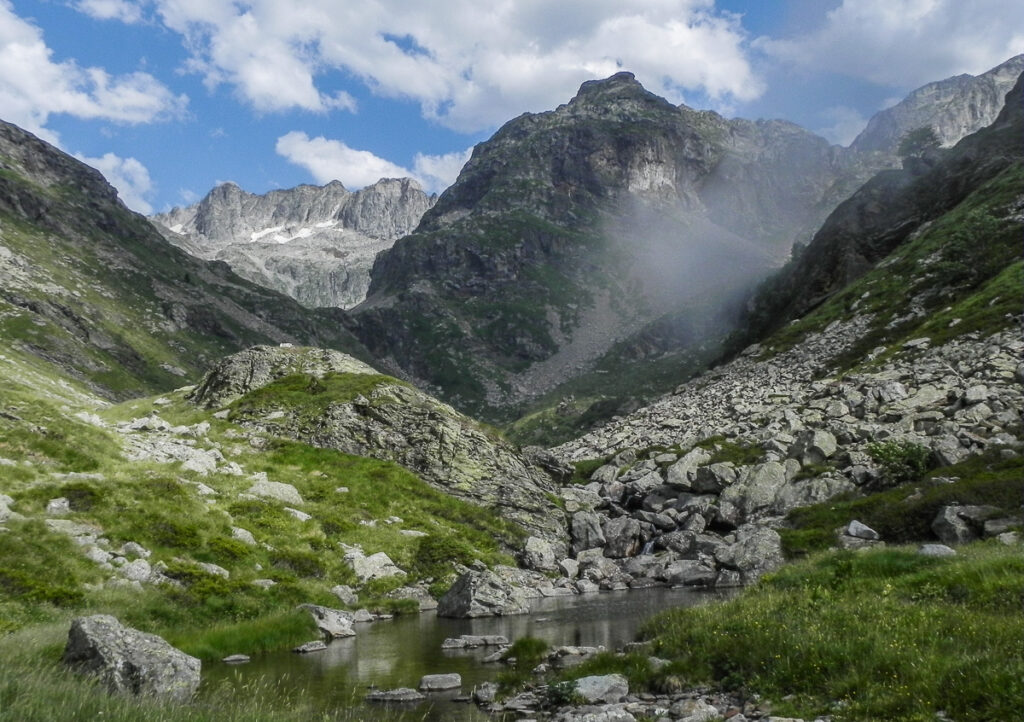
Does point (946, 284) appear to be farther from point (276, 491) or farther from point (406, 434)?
point (276, 491)

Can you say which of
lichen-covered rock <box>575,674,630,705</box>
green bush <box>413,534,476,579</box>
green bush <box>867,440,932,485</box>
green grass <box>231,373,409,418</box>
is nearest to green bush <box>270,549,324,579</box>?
green bush <box>413,534,476,579</box>

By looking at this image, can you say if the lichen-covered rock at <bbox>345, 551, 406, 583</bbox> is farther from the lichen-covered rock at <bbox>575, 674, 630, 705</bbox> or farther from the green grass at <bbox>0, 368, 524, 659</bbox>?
the lichen-covered rock at <bbox>575, 674, 630, 705</bbox>

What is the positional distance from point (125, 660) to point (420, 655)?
1141 cm

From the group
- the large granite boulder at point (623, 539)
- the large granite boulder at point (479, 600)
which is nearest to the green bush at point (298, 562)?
the large granite boulder at point (479, 600)

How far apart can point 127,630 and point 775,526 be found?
139ft

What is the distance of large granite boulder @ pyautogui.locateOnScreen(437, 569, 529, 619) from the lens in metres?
32.9

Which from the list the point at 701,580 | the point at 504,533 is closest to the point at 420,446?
the point at 504,533

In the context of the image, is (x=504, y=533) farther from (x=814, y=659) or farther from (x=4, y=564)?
(x=814, y=659)

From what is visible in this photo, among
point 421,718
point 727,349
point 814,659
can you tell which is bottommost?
point 421,718

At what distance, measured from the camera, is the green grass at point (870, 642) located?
11461mm

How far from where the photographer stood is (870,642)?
1402 cm

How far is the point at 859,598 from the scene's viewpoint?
17.8 metres

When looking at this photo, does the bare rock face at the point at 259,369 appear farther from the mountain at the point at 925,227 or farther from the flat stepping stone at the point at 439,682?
the mountain at the point at 925,227

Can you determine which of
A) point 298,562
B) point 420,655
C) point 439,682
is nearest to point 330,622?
point 420,655
